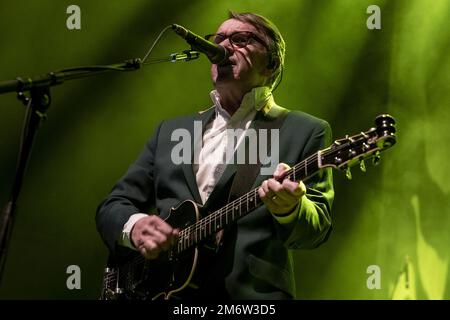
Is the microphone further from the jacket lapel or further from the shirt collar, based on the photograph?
the jacket lapel

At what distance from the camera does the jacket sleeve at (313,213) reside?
7.19 ft

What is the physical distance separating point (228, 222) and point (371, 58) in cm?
122

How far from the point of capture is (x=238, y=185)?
7.80ft

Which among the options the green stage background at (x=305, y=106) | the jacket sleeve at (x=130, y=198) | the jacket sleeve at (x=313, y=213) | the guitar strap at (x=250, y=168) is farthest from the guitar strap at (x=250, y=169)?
the green stage background at (x=305, y=106)

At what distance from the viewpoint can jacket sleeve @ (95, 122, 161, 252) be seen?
2.59 meters

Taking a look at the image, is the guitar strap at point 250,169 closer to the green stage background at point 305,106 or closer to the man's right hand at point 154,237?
the man's right hand at point 154,237

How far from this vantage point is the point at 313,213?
7.35ft

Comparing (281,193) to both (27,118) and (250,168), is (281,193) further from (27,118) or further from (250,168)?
(27,118)

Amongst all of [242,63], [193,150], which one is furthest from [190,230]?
[242,63]

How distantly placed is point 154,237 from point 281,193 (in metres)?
0.50

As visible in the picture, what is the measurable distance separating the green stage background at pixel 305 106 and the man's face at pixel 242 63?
0.50 metres

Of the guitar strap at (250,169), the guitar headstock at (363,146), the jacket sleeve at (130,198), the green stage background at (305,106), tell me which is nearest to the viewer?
the guitar headstock at (363,146)
